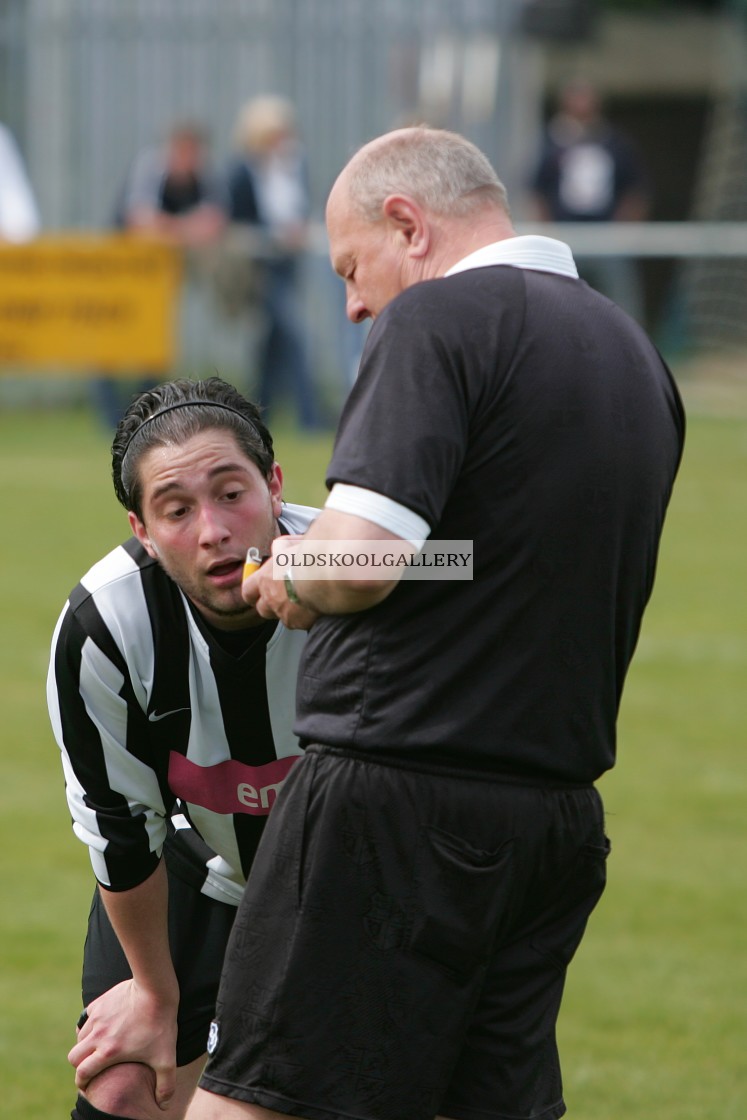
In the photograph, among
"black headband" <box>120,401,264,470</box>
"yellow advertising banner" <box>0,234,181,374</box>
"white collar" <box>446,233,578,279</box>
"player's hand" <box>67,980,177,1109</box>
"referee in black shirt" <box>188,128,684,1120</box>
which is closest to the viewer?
"referee in black shirt" <box>188,128,684,1120</box>

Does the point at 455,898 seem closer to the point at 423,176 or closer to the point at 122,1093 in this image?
the point at 122,1093

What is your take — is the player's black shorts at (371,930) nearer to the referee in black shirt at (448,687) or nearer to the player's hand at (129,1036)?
the referee in black shirt at (448,687)

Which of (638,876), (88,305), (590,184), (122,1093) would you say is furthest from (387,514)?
(590,184)

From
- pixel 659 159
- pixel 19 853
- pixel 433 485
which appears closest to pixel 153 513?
pixel 433 485

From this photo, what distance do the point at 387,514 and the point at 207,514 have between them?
620 millimetres

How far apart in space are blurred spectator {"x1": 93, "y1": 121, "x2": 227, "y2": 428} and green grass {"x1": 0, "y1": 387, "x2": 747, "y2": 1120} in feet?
17.2

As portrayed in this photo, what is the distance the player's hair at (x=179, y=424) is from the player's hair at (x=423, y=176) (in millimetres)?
539

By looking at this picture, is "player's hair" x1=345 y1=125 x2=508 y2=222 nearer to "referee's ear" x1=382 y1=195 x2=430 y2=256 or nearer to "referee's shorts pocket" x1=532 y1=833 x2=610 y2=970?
"referee's ear" x1=382 y1=195 x2=430 y2=256

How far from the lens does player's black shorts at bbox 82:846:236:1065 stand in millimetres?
3715

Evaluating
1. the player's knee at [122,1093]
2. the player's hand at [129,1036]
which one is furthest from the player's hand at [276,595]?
the player's knee at [122,1093]

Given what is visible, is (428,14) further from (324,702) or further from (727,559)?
(324,702)

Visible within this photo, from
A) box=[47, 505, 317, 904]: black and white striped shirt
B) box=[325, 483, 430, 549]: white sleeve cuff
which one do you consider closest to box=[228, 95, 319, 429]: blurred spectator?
box=[47, 505, 317, 904]: black and white striped shirt

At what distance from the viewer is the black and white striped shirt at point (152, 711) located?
3.30 meters

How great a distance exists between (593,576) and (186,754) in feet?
3.09
